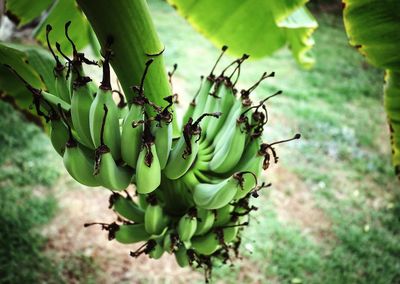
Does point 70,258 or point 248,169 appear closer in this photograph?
point 248,169

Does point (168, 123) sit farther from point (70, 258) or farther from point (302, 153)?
point (302, 153)

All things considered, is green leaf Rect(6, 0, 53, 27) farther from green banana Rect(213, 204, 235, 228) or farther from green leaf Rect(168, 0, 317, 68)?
green banana Rect(213, 204, 235, 228)

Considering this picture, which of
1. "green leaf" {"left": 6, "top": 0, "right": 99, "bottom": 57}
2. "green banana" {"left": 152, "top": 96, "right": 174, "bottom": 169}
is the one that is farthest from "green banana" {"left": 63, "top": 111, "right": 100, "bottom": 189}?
"green leaf" {"left": 6, "top": 0, "right": 99, "bottom": 57}

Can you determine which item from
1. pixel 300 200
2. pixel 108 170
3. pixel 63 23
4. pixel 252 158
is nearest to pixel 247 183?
pixel 252 158

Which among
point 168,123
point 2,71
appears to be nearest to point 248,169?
point 168,123

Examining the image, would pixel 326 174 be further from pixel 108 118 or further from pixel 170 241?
pixel 108 118

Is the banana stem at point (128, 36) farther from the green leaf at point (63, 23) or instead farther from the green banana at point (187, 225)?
the green leaf at point (63, 23)

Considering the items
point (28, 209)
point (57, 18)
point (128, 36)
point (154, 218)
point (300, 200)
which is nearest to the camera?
point (128, 36)
